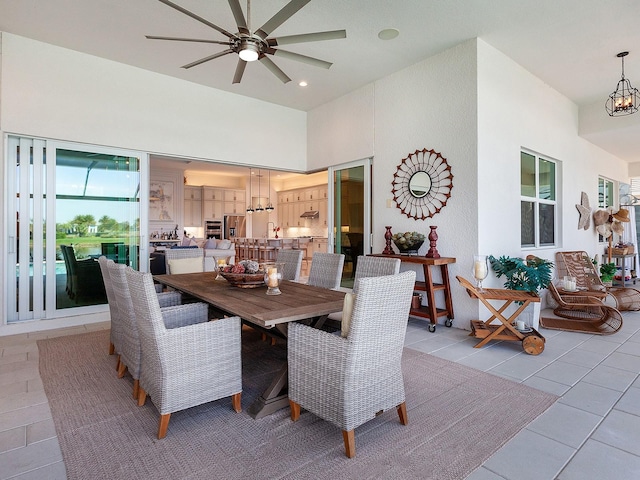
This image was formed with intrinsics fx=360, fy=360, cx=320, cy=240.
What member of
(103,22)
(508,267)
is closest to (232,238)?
(103,22)

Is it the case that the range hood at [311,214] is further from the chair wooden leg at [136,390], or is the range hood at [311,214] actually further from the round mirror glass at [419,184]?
the chair wooden leg at [136,390]

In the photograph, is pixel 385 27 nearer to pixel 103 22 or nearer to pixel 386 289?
pixel 103 22

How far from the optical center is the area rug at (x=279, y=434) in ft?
5.65

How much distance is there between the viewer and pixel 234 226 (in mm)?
11828

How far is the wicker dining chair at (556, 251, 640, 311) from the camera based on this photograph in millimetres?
5066

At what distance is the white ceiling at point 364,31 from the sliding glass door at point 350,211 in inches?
54.6

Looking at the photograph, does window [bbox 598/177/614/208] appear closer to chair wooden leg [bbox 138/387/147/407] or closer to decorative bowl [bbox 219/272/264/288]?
decorative bowl [bbox 219/272/264/288]

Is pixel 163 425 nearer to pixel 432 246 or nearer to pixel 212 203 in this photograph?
pixel 432 246

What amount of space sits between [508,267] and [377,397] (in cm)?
266

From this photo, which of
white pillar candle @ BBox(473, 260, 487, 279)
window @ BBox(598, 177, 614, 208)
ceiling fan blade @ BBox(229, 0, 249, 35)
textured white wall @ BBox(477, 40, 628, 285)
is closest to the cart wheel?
white pillar candle @ BBox(473, 260, 487, 279)

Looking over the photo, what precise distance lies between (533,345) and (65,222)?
17.5 ft

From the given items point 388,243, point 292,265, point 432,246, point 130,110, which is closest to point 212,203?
point 130,110

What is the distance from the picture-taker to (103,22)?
12.0ft

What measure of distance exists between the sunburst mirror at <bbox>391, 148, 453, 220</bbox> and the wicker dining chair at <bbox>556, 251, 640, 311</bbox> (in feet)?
7.51
